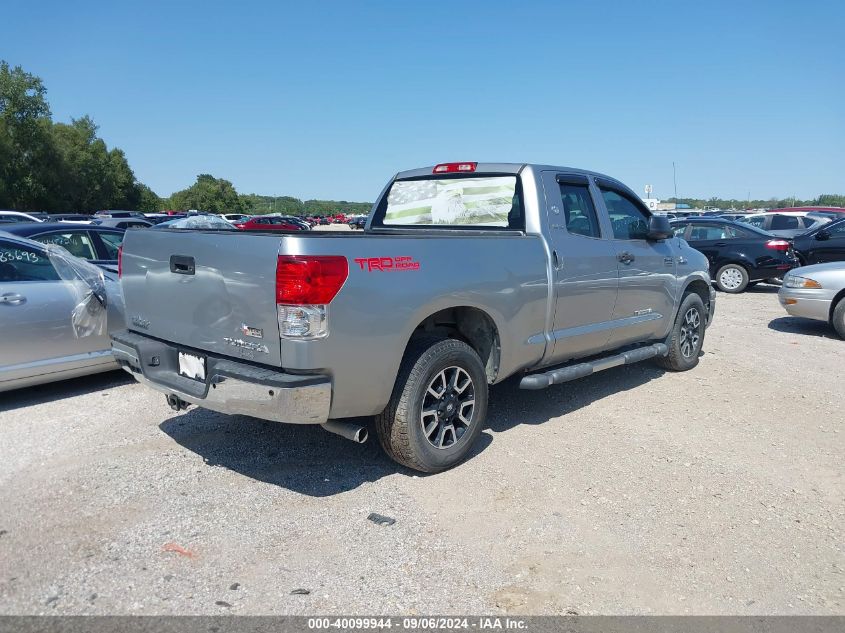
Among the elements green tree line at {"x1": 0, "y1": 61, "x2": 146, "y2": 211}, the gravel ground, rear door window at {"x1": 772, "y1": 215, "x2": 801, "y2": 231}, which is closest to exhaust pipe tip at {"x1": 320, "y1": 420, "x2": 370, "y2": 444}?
the gravel ground

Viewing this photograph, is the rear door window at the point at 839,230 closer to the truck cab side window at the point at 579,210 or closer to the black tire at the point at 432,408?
the truck cab side window at the point at 579,210

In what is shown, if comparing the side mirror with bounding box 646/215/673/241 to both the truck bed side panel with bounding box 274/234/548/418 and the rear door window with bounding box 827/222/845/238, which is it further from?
the rear door window with bounding box 827/222/845/238

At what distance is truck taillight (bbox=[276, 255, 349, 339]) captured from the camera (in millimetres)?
3189

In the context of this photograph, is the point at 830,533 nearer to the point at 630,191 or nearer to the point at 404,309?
the point at 404,309

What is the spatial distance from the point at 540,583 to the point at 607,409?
9.34 feet

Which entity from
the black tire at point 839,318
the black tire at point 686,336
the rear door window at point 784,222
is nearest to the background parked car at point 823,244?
the rear door window at point 784,222

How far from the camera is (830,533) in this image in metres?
3.47

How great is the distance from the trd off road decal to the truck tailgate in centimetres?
47

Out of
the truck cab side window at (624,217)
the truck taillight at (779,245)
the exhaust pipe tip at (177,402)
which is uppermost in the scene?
the truck cab side window at (624,217)

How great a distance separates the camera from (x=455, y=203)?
5.39 metres

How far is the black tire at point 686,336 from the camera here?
6637 mm

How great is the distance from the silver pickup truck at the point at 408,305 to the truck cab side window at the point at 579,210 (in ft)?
0.06

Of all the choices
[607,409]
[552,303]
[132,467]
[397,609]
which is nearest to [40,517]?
[132,467]

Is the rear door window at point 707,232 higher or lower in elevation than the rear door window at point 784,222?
lower
